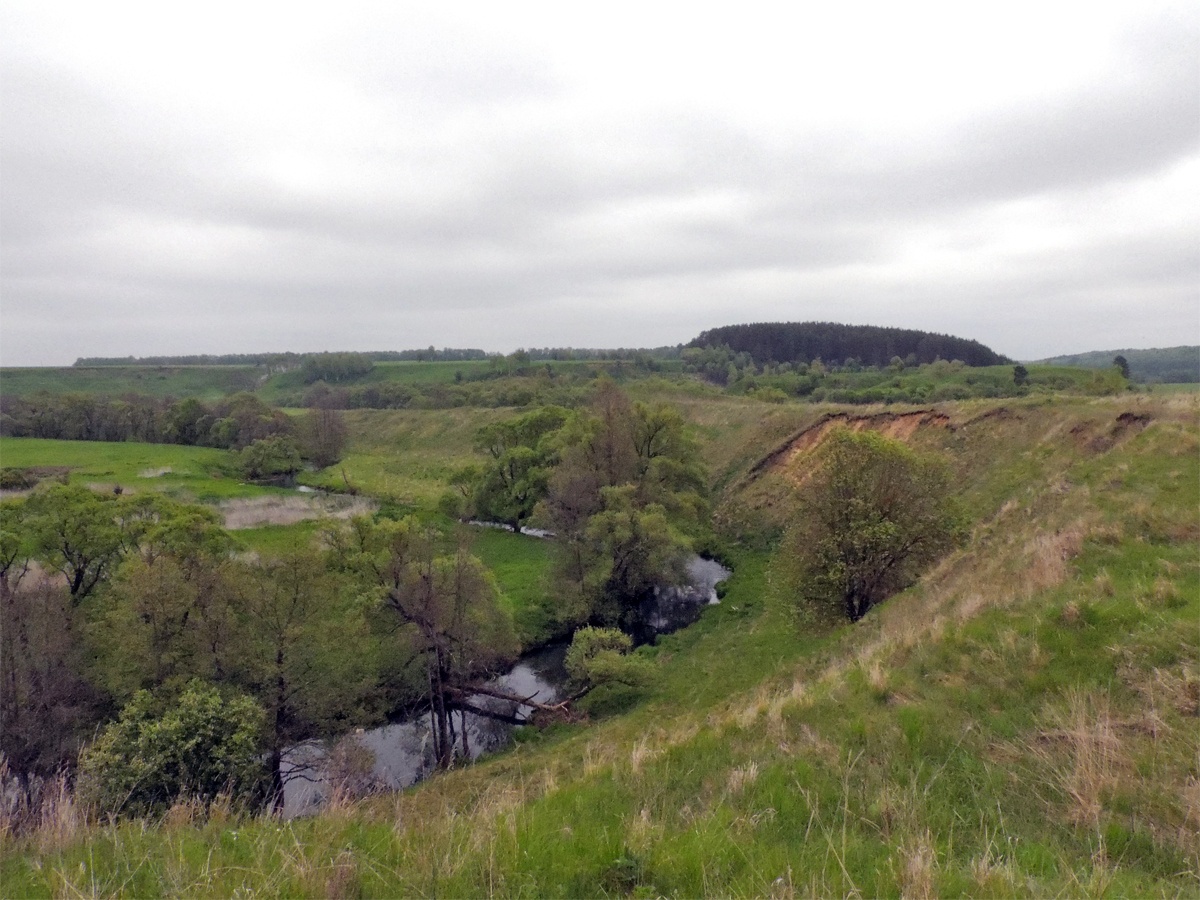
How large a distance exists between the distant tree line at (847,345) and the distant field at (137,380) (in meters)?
113

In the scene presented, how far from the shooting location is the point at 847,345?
12888 cm

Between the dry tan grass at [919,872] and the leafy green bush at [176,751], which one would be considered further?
the leafy green bush at [176,751]


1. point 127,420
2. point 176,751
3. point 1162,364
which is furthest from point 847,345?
point 176,751

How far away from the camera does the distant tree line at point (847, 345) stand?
119562mm

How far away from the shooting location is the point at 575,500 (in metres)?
31.2

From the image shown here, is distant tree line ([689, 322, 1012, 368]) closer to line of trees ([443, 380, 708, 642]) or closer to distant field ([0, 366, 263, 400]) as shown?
line of trees ([443, 380, 708, 642])

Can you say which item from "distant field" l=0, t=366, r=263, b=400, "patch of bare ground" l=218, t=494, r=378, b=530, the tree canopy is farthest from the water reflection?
"distant field" l=0, t=366, r=263, b=400

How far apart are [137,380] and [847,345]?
15643cm

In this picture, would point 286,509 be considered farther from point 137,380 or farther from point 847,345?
point 137,380

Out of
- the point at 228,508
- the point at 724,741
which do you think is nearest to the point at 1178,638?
the point at 724,741

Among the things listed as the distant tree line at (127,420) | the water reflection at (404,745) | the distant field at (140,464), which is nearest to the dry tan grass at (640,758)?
the water reflection at (404,745)

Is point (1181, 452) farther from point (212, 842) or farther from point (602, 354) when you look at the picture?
point (602, 354)

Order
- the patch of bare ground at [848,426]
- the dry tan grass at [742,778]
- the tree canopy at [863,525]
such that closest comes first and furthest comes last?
the dry tan grass at [742,778] < the tree canopy at [863,525] < the patch of bare ground at [848,426]

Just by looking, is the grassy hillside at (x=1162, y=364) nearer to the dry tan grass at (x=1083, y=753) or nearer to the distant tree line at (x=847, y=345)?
the distant tree line at (x=847, y=345)
